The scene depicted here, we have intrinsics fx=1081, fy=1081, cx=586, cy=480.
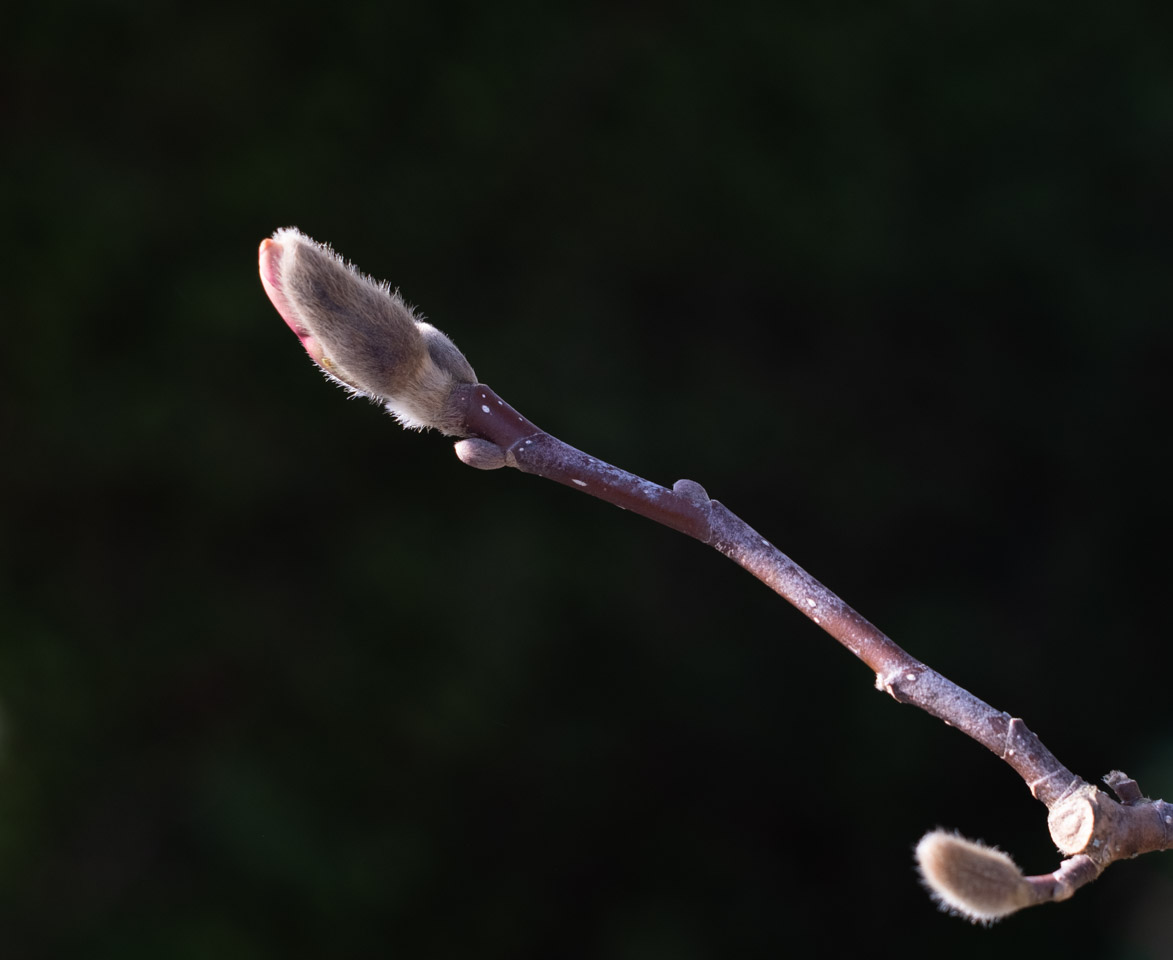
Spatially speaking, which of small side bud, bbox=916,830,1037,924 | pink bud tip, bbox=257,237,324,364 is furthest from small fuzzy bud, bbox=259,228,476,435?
small side bud, bbox=916,830,1037,924

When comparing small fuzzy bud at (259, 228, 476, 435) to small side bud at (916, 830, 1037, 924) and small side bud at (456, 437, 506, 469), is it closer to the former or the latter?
small side bud at (456, 437, 506, 469)

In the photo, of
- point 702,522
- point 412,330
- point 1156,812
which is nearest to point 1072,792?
point 1156,812

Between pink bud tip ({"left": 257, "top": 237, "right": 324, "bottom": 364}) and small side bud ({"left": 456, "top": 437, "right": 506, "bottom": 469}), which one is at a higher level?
small side bud ({"left": 456, "top": 437, "right": 506, "bottom": 469})

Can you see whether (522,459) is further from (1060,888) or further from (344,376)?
(1060,888)

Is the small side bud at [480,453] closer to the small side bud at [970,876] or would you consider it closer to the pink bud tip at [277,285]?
the pink bud tip at [277,285]

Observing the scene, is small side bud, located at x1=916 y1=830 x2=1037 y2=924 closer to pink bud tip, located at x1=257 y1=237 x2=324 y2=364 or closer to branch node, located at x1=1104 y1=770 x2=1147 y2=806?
branch node, located at x1=1104 y1=770 x2=1147 y2=806

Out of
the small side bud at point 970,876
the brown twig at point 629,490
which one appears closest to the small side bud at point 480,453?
the brown twig at point 629,490

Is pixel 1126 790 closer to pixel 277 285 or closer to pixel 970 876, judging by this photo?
pixel 970 876

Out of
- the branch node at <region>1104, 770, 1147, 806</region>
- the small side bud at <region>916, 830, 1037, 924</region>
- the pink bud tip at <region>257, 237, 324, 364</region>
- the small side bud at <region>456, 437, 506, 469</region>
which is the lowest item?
the small side bud at <region>916, 830, 1037, 924</region>
